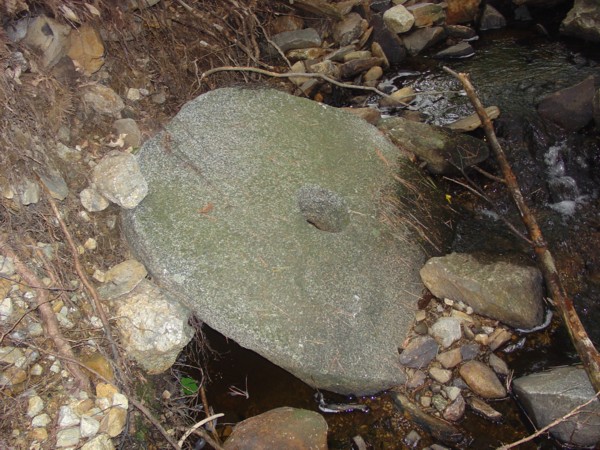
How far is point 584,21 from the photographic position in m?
4.57

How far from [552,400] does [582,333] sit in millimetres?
353

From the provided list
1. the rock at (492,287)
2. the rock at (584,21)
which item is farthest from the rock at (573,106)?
the rock at (492,287)

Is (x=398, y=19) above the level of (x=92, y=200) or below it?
above

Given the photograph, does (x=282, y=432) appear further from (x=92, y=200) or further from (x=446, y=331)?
(x=92, y=200)

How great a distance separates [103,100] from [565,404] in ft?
9.55

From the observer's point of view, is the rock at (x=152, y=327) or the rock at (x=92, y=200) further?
the rock at (x=92, y=200)

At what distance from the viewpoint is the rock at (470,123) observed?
3635 millimetres

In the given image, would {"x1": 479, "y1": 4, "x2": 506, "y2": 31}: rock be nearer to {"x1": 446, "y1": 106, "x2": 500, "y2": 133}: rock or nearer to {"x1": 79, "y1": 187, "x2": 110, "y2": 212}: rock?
{"x1": 446, "y1": 106, "x2": 500, "y2": 133}: rock

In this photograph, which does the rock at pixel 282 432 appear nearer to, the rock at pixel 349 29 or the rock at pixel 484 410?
the rock at pixel 484 410

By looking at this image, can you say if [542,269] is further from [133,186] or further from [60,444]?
[60,444]

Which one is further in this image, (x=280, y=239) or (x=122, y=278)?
→ (x=280, y=239)

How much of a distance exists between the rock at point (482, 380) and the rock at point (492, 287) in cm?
32

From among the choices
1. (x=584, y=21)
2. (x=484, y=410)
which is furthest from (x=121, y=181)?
(x=584, y=21)

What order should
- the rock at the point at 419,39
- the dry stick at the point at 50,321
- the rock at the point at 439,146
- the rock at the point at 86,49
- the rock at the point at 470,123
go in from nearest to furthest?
the dry stick at the point at 50,321 → the rock at the point at 86,49 → the rock at the point at 439,146 → the rock at the point at 470,123 → the rock at the point at 419,39
